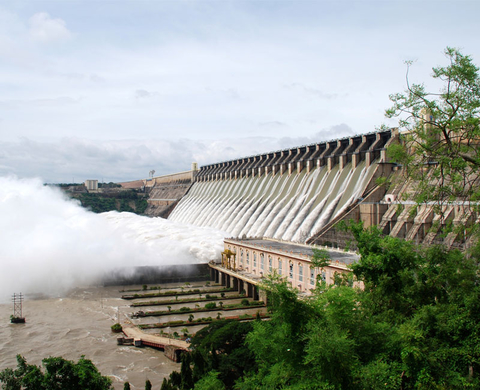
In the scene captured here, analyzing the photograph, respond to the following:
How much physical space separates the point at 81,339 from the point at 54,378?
48.0ft

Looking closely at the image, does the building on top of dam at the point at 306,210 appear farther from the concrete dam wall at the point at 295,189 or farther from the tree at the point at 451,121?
the tree at the point at 451,121

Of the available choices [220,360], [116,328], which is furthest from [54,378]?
[116,328]

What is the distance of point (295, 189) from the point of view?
6506 cm

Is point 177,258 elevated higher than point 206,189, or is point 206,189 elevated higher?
point 206,189

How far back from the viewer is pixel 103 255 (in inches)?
2259

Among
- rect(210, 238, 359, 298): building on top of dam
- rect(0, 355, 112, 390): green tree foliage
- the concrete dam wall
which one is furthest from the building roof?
rect(0, 355, 112, 390): green tree foliage

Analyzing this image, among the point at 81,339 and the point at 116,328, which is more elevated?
the point at 116,328

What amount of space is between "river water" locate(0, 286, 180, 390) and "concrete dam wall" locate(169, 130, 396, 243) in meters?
20.1

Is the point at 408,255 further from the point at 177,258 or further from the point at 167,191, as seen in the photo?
the point at 167,191

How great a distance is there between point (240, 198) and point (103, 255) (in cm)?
2712

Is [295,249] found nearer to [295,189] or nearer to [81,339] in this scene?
[81,339]

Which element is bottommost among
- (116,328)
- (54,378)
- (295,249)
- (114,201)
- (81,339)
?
(81,339)

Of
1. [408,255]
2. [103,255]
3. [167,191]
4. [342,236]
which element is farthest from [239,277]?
[167,191]

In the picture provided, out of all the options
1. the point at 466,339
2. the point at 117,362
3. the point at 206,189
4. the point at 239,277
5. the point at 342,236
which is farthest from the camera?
the point at 206,189
